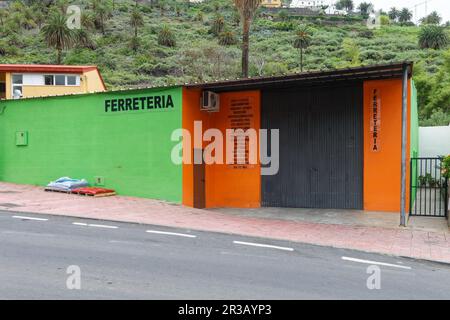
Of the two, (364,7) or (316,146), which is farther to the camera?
(364,7)

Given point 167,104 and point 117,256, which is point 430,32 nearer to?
point 167,104

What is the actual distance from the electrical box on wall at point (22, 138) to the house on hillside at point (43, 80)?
15.3 metres

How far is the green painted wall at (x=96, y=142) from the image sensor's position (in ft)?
48.5

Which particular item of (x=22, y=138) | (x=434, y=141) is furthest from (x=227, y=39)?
(x=22, y=138)

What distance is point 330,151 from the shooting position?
14375mm

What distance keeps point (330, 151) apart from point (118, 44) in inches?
2255

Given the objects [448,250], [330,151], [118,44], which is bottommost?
[448,250]

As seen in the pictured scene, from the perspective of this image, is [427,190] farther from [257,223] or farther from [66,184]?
[66,184]

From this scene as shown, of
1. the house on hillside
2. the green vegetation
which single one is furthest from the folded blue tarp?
the green vegetation

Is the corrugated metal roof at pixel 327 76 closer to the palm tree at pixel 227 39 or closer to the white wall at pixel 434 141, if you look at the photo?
the white wall at pixel 434 141

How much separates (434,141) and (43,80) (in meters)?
25.1

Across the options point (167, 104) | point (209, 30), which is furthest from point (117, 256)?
point (209, 30)

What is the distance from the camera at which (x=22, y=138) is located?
1769cm

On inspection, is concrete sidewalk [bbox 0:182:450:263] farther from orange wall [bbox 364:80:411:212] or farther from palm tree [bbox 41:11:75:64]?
palm tree [bbox 41:11:75:64]
